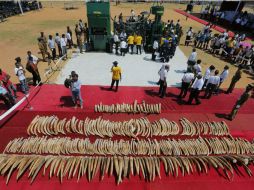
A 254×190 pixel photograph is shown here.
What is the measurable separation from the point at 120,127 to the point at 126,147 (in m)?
1.22

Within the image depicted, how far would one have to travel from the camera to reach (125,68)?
14.4m

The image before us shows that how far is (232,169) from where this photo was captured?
693 cm

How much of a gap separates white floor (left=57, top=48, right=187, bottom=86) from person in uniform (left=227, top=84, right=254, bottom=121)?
13.1 ft

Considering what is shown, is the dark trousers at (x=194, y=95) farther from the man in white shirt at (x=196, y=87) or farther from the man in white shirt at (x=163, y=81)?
the man in white shirt at (x=163, y=81)

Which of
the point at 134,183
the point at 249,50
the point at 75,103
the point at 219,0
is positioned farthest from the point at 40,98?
→ the point at 219,0

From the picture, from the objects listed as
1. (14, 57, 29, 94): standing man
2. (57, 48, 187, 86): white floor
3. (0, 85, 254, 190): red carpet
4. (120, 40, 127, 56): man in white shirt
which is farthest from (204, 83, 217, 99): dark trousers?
(14, 57, 29, 94): standing man

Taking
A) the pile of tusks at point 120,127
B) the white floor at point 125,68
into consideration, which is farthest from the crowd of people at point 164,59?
the pile of tusks at point 120,127

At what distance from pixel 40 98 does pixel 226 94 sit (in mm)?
10451

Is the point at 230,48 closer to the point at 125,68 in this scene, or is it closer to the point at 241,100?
the point at 125,68

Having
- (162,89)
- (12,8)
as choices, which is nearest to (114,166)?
(162,89)

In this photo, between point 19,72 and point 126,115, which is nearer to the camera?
point 126,115

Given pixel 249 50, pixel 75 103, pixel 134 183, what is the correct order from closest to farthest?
pixel 134 183 → pixel 75 103 → pixel 249 50

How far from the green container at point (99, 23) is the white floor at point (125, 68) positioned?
1.07 metres

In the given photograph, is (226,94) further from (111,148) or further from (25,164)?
(25,164)
